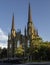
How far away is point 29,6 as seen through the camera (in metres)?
153

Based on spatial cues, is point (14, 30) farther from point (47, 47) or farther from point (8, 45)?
point (47, 47)

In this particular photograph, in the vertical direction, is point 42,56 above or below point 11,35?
below

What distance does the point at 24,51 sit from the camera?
142 meters

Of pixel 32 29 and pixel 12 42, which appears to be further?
pixel 12 42

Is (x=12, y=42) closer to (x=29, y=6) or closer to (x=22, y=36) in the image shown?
(x=22, y=36)

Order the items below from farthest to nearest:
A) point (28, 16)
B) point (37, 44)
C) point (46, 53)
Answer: point (28, 16) → point (37, 44) → point (46, 53)

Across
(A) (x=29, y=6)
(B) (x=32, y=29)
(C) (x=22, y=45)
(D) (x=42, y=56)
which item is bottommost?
(D) (x=42, y=56)

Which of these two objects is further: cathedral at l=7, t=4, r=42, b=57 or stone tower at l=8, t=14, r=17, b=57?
stone tower at l=8, t=14, r=17, b=57

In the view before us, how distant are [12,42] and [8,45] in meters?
5.98

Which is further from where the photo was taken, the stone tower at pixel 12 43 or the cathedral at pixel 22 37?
the stone tower at pixel 12 43

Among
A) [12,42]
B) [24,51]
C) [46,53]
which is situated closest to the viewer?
[46,53]

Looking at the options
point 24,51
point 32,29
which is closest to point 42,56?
point 24,51

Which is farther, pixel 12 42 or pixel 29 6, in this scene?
pixel 12 42

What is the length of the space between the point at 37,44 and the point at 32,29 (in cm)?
3591
